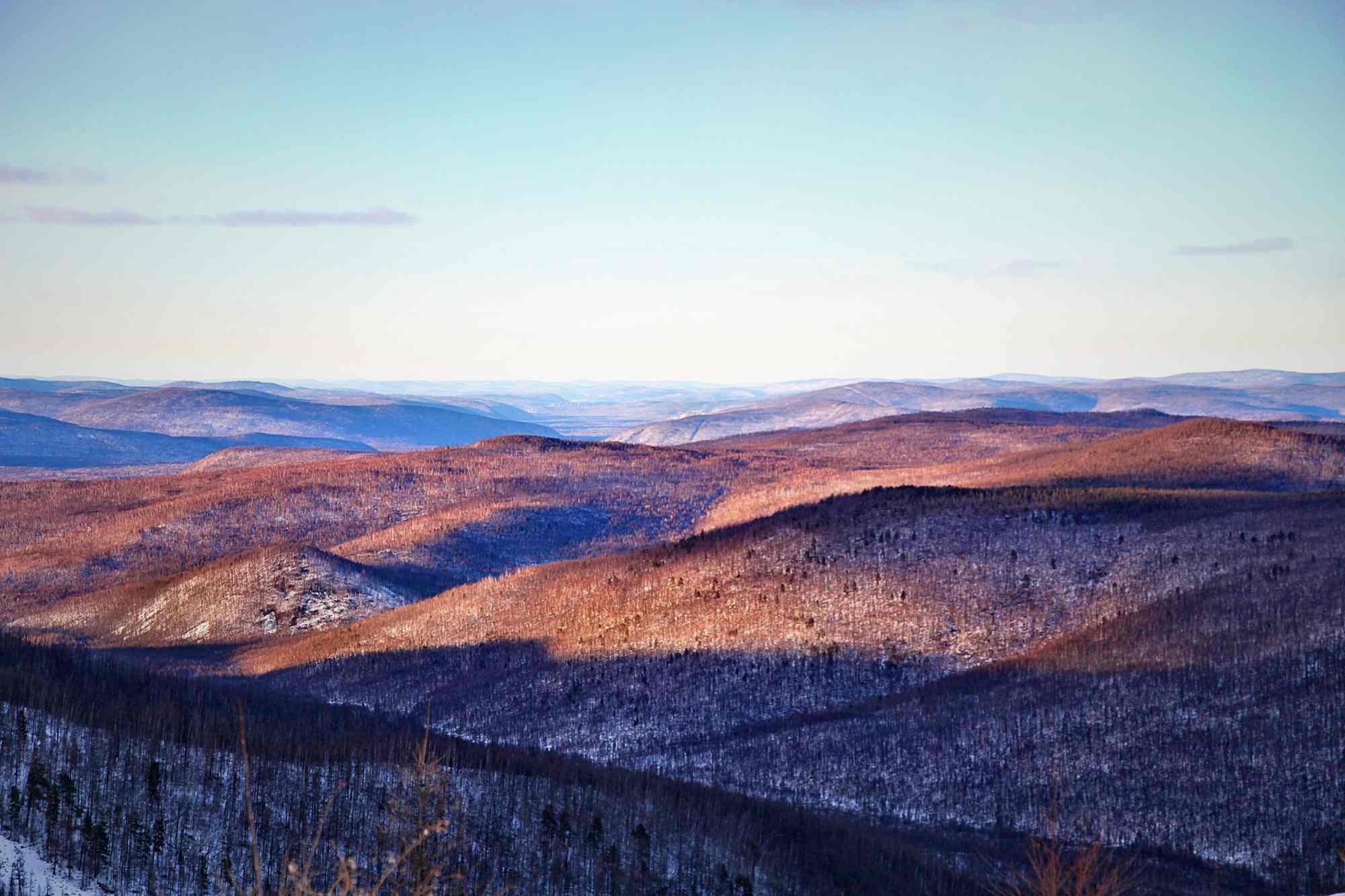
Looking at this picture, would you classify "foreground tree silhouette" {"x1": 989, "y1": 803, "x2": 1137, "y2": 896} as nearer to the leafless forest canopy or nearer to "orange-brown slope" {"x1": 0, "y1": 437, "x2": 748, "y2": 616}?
the leafless forest canopy

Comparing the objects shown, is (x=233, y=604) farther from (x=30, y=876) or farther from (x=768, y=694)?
(x=30, y=876)

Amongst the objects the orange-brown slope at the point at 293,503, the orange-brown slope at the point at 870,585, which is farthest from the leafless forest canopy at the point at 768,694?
the orange-brown slope at the point at 293,503

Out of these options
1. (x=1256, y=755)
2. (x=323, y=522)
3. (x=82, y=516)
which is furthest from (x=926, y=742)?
(x=82, y=516)

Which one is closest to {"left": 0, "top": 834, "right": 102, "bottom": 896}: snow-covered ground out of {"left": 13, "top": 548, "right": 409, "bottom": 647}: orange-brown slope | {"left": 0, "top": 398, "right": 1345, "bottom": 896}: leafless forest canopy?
{"left": 0, "top": 398, "right": 1345, "bottom": 896}: leafless forest canopy

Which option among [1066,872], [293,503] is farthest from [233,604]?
[1066,872]

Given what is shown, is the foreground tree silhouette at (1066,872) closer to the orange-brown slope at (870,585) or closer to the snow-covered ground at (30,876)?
the snow-covered ground at (30,876)

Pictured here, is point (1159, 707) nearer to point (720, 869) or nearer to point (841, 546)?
point (720, 869)
